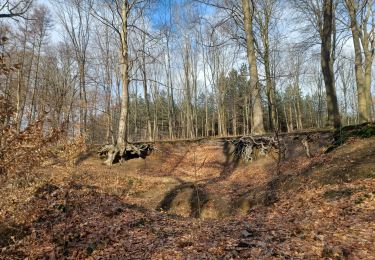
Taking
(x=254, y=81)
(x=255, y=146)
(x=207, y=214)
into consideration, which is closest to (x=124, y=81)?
(x=254, y=81)

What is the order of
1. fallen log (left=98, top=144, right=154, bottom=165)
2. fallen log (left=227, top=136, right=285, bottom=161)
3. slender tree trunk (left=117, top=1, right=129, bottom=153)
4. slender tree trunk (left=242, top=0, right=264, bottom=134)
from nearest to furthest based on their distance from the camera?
fallen log (left=227, top=136, right=285, bottom=161), slender tree trunk (left=242, top=0, right=264, bottom=134), fallen log (left=98, top=144, right=154, bottom=165), slender tree trunk (left=117, top=1, right=129, bottom=153)

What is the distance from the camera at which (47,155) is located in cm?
703

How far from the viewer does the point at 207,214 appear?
33.4ft

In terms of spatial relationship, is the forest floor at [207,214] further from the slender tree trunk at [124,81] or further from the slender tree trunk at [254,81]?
the slender tree trunk at [124,81]

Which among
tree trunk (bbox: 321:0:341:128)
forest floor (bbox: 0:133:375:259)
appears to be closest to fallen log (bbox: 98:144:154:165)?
forest floor (bbox: 0:133:375:259)

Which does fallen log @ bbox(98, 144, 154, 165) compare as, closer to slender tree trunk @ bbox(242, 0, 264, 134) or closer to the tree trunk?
slender tree trunk @ bbox(242, 0, 264, 134)

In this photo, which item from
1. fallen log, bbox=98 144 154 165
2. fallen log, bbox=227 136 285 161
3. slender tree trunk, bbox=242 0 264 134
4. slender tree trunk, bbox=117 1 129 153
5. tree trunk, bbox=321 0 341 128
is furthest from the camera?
slender tree trunk, bbox=117 1 129 153

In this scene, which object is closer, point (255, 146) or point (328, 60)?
point (328, 60)

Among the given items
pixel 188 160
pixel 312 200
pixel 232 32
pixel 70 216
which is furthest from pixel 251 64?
pixel 70 216

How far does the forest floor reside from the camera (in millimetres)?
5426

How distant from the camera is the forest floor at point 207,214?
214 inches

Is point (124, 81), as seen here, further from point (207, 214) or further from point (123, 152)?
point (207, 214)

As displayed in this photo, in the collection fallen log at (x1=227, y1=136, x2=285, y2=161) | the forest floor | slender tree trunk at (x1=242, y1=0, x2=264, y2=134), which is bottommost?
the forest floor

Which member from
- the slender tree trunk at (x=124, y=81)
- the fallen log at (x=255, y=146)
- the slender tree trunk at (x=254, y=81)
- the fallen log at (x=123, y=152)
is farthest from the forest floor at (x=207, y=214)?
the slender tree trunk at (x=124, y=81)
